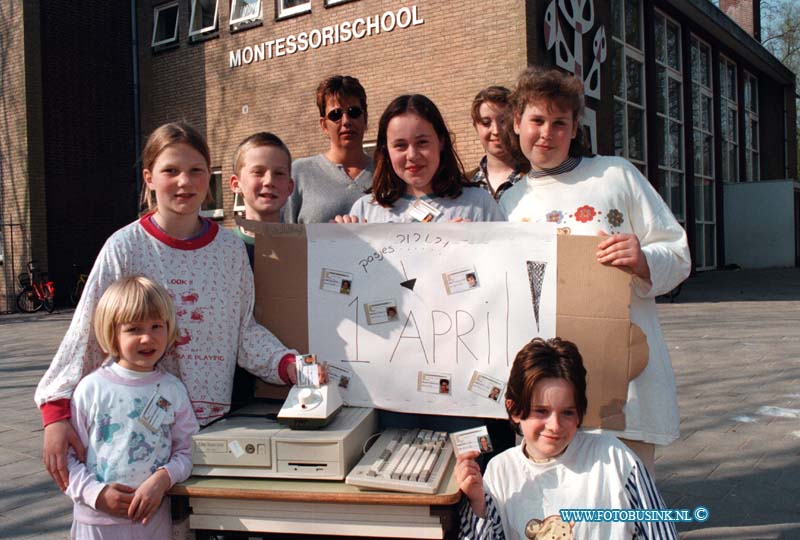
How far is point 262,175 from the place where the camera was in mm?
2684

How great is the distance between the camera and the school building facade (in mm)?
11963

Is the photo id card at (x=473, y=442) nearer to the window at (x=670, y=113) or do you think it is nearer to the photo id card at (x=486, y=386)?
the photo id card at (x=486, y=386)

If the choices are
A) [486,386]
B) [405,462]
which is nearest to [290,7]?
[486,386]

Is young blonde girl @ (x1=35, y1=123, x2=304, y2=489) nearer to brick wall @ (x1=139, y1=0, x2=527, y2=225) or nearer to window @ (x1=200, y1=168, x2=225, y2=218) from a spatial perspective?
brick wall @ (x1=139, y1=0, x2=527, y2=225)

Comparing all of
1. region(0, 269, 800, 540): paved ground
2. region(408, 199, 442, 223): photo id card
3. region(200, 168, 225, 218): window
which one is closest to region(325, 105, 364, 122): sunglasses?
region(408, 199, 442, 223): photo id card

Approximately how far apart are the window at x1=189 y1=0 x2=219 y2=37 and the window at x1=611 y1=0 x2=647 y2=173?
9190 mm

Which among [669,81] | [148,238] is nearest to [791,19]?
[669,81]

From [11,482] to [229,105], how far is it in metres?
12.3

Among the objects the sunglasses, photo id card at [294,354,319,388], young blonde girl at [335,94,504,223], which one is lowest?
photo id card at [294,354,319,388]

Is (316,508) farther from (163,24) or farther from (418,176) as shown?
(163,24)

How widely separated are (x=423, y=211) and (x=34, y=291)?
1550 centimetres

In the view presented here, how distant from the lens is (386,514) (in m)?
1.86

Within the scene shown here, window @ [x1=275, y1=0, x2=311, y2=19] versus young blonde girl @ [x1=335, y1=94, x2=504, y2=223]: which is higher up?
window @ [x1=275, y1=0, x2=311, y2=19]

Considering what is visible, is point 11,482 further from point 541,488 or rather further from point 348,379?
point 541,488
